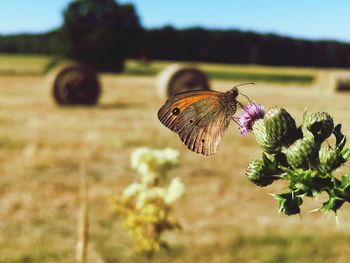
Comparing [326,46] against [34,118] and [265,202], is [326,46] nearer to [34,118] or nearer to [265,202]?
[34,118]

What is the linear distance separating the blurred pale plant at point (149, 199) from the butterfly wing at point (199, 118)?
2.29 meters

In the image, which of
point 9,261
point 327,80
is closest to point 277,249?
point 9,261

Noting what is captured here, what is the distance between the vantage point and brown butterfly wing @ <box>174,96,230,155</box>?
1.36 m

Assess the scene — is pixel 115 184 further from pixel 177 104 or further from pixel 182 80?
pixel 182 80

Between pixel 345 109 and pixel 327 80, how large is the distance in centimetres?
1327

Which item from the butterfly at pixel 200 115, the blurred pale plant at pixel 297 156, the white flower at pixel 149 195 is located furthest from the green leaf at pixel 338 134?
the white flower at pixel 149 195

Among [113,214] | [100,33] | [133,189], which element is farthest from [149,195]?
[100,33]

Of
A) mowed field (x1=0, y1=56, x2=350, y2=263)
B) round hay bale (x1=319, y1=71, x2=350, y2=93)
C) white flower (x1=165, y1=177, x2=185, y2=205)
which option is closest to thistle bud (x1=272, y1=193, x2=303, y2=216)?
white flower (x1=165, y1=177, x2=185, y2=205)

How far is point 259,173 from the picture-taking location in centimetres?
144

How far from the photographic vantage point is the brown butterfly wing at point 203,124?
1.36 meters

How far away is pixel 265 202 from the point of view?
10.2 meters

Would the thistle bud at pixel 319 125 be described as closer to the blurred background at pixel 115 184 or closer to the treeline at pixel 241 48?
the blurred background at pixel 115 184

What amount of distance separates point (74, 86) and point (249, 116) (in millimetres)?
24881

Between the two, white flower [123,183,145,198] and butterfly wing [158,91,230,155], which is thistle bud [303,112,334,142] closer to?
butterfly wing [158,91,230,155]
